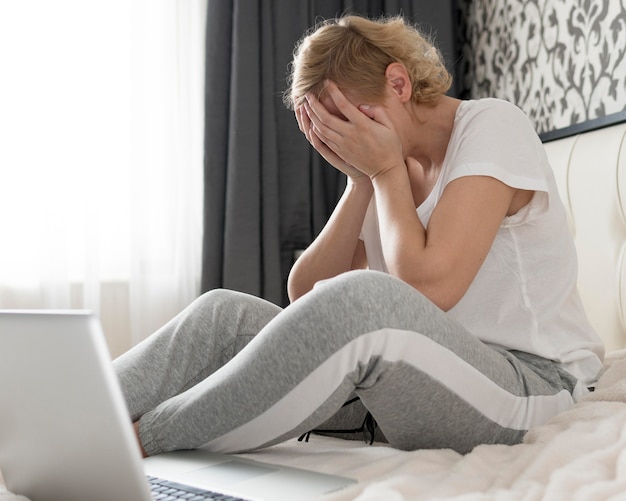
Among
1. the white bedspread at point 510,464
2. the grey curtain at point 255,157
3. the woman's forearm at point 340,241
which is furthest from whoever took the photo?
the grey curtain at point 255,157

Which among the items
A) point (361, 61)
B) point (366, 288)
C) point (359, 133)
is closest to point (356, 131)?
point (359, 133)

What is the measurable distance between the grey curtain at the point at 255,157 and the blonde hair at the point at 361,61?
1.36 m

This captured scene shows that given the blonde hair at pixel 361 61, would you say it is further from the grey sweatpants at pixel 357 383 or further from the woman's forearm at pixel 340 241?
the grey sweatpants at pixel 357 383

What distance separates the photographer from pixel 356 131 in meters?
1.34

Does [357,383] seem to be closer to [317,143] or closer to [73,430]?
[73,430]

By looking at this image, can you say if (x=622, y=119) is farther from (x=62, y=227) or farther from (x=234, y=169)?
(x=62, y=227)

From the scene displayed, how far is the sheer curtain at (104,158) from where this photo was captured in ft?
8.27

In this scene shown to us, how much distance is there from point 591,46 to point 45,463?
77.9 inches

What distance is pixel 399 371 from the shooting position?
0.97 m

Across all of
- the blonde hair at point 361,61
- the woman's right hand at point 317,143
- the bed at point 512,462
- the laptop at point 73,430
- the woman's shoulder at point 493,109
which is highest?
the blonde hair at point 361,61

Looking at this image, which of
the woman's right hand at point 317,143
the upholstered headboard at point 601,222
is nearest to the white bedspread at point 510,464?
the woman's right hand at point 317,143

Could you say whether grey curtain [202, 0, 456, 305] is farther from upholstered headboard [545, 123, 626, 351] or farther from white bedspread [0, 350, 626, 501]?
white bedspread [0, 350, 626, 501]

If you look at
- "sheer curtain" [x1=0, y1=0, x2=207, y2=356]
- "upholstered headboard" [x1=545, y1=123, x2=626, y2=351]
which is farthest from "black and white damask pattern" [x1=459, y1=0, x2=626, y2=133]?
"sheer curtain" [x1=0, y1=0, x2=207, y2=356]

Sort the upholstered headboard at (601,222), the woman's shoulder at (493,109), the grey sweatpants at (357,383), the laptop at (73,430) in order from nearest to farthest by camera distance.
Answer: the laptop at (73,430)
the grey sweatpants at (357,383)
the woman's shoulder at (493,109)
the upholstered headboard at (601,222)
